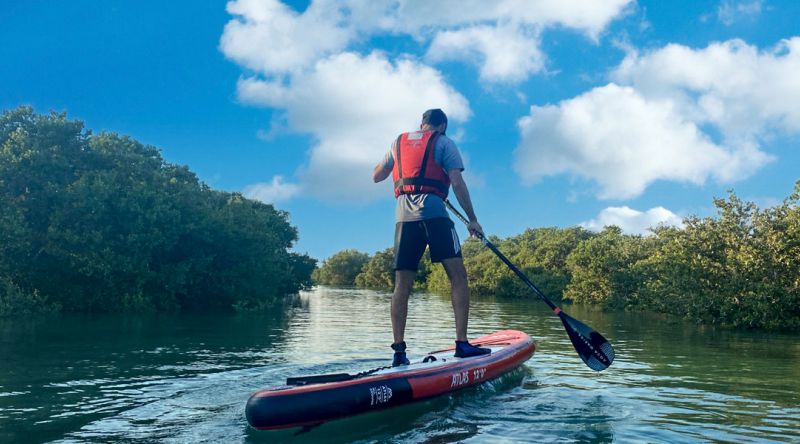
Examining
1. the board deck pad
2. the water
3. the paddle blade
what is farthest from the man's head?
the paddle blade

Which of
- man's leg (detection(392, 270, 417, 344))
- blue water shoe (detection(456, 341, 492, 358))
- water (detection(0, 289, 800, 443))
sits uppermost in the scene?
man's leg (detection(392, 270, 417, 344))

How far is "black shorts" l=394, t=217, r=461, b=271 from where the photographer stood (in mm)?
6918

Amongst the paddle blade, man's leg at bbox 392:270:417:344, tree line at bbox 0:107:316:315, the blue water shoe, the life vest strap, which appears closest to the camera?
man's leg at bbox 392:270:417:344

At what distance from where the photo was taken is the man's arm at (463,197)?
23.1 feet

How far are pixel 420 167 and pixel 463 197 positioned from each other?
62 cm

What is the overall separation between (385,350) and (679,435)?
22.8ft

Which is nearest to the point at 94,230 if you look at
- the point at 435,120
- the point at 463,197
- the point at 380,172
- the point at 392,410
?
the point at 380,172

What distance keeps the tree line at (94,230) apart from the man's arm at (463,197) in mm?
21126

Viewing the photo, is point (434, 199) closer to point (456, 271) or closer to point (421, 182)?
point (421, 182)

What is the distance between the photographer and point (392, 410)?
604 cm

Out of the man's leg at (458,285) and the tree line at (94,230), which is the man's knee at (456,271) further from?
the tree line at (94,230)

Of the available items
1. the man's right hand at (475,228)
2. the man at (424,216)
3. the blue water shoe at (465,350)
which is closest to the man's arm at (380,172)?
the man at (424,216)

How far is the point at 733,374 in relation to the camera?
937cm

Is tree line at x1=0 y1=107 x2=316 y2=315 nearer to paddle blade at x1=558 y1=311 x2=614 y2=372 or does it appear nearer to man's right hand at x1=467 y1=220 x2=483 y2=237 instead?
man's right hand at x1=467 y1=220 x2=483 y2=237
